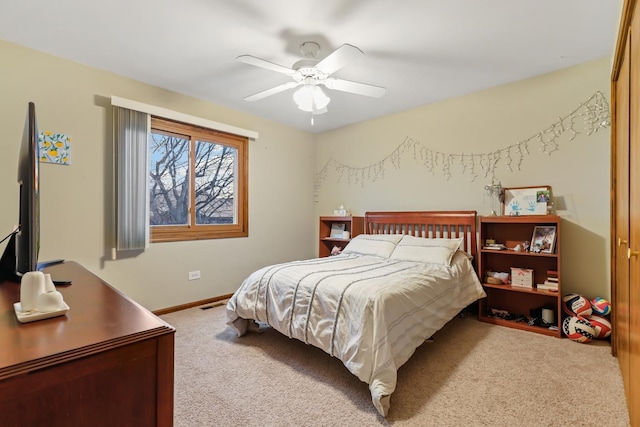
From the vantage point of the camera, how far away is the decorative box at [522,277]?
2.83m

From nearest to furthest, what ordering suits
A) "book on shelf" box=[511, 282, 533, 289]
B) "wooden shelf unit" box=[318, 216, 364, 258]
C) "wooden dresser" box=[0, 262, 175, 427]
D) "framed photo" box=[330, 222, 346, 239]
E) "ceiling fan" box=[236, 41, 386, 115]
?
"wooden dresser" box=[0, 262, 175, 427], "ceiling fan" box=[236, 41, 386, 115], "book on shelf" box=[511, 282, 533, 289], "wooden shelf unit" box=[318, 216, 364, 258], "framed photo" box=[330, 222, 346, 239]

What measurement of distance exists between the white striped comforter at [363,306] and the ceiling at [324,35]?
1.83 meters

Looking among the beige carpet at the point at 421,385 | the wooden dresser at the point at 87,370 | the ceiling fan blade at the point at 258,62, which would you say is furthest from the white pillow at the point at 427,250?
the wooden dresser at the point at 87,370

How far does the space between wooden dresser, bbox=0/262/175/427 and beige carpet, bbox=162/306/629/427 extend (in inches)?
42.7

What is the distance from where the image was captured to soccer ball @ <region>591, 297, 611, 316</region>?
8.14ft

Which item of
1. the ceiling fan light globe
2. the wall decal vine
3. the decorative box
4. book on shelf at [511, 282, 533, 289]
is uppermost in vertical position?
the ceiling fan light globe

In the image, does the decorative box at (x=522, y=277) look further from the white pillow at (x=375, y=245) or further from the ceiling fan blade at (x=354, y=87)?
the ceiling fan blade at (x=354, y=87)

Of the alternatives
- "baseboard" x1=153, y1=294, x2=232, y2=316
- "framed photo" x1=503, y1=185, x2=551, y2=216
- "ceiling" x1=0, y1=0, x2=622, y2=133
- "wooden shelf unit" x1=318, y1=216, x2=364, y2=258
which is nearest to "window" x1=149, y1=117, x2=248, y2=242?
"ceiling" x1=0, y1=0, x2=622, y2=133

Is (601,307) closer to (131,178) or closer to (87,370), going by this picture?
(87,370)

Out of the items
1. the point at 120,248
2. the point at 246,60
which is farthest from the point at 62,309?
the point at 120,248

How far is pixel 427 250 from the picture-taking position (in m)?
3.02

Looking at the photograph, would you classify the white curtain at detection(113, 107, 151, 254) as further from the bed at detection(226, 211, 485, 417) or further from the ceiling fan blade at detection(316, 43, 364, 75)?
the ceiling fan blade at detection(316, 43, 364, 75)

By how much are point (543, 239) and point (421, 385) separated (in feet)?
6.15

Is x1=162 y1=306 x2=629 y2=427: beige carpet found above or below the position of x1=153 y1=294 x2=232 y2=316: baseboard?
below
